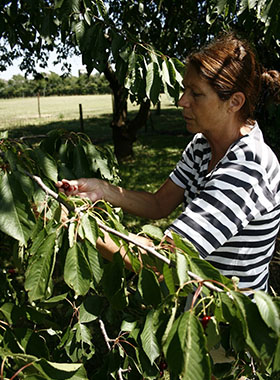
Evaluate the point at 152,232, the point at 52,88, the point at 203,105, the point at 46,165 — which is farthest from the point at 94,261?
the point at 52,88

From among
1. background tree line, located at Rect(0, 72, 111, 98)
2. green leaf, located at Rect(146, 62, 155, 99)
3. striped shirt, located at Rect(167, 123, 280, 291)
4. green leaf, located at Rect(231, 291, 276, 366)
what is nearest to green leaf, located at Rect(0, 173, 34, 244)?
striped shirt, located at Rect(167, 123, 280, 291)

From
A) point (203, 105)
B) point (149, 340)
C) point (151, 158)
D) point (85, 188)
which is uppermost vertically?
point (203, 105)

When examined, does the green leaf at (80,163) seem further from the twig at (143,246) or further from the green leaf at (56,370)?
the green leaf at (56,370)

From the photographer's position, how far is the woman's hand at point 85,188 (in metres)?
1.43

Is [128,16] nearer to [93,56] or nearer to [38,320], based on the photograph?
[93,56]

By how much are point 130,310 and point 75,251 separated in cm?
62

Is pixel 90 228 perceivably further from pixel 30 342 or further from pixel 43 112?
pixel 43 112

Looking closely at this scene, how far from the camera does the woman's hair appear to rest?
136 cm

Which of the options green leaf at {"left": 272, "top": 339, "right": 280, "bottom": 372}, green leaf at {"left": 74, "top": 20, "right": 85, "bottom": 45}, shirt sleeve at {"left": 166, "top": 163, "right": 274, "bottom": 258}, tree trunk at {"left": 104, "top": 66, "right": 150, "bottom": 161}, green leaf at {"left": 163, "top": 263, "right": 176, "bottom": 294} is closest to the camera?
green leaf at {"left": 272, "top": 339, "right": 280, "bottom": 372}

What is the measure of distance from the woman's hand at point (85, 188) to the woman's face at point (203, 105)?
0.47 m

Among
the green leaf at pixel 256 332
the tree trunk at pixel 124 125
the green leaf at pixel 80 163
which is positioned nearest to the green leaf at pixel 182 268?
the green leaf at pixel 256 332

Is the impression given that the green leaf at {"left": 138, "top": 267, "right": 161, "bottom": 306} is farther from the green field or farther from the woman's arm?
the green field

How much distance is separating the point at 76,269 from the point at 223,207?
0.49m

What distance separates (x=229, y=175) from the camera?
1.20 m
